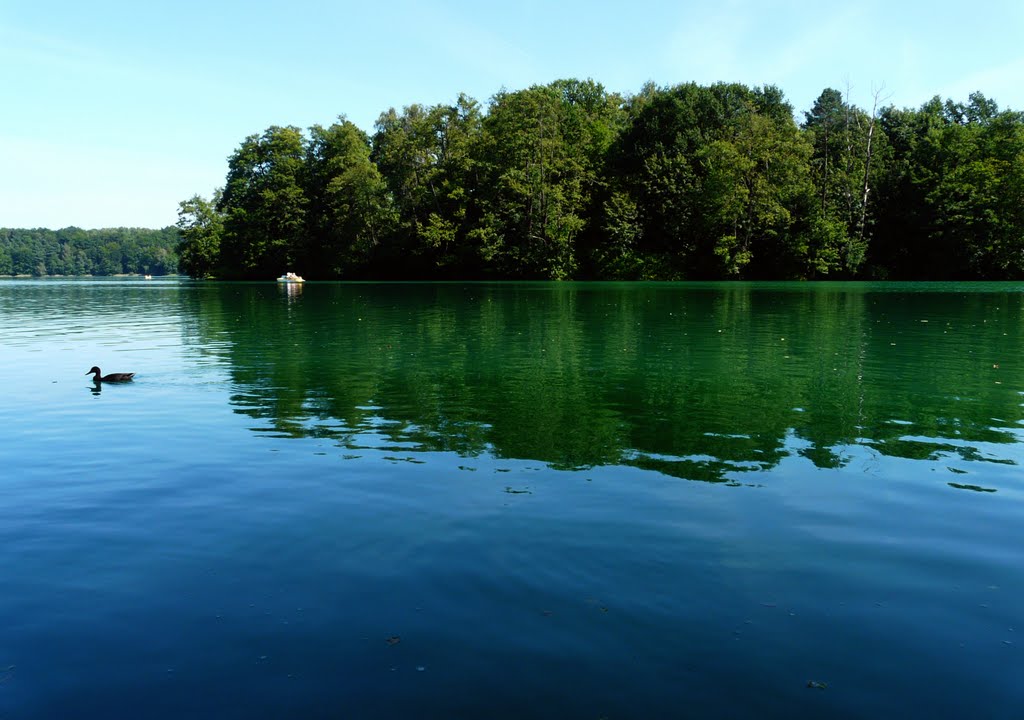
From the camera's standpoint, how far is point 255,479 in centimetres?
1069

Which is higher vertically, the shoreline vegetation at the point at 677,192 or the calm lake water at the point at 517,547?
the shoreline vegetation at the point at 677,192

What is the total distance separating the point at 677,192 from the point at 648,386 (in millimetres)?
82750

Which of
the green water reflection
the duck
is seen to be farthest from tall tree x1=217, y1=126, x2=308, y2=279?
the duck

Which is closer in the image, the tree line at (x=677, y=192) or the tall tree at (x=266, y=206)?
the tree line at (x=677, y=192)

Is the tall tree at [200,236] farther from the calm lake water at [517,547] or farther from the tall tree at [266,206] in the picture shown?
the calm lake water at [517,547]

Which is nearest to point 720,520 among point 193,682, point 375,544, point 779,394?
point 375,544

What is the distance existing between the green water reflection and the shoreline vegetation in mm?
59154

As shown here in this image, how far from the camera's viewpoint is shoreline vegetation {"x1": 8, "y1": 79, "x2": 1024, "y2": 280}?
294ft

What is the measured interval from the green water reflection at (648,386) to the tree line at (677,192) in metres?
59.1

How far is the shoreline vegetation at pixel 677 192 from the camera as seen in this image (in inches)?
3533

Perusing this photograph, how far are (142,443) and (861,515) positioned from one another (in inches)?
458

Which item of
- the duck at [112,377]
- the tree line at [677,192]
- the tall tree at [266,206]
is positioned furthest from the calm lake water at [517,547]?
the tall tree at [266,206]

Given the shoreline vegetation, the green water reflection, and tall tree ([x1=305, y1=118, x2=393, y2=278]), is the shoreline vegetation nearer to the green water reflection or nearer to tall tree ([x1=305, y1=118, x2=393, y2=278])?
tall tree ([x1=305, y1=118, x2=393, y2=278])

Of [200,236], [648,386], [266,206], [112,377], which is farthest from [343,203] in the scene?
[648,386]
